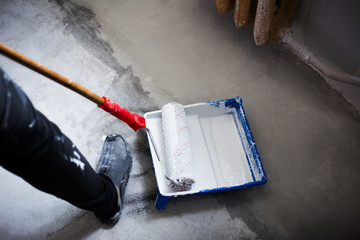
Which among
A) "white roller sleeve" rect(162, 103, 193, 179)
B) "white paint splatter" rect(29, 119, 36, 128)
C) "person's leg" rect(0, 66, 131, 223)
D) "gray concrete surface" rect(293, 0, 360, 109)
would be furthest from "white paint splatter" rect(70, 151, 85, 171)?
"gray concrete surface" rect(293, 0, 360, 109)

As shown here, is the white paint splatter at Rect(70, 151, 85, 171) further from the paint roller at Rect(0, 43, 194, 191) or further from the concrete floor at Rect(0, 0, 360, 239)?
the concrete floor at Rect(0, 0, 360, 239)

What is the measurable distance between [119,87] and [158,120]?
1.19ft

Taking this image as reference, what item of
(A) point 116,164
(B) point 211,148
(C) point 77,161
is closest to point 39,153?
(C) point 77,161

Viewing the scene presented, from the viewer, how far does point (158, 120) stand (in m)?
1.28

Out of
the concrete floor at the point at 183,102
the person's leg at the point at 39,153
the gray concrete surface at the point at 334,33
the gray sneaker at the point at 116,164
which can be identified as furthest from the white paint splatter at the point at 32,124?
the gray concrete surface at the point at 334,33

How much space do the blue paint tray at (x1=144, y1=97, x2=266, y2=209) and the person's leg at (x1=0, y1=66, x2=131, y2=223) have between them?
1.16ft

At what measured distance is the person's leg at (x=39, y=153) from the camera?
24.1 inches

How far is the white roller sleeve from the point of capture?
1.09m

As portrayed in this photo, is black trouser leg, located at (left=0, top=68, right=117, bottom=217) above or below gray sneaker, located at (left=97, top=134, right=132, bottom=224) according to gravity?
above

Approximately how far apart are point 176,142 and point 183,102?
37 centimetres

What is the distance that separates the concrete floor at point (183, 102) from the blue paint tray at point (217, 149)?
3.9 inches

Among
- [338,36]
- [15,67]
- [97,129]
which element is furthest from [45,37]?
[338,36]

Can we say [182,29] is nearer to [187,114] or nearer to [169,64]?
[169,64]

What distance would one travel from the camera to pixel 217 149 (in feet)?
4.08
